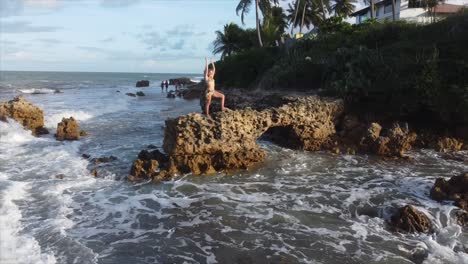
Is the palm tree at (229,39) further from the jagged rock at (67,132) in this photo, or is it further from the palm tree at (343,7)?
the jagged rock at (67,132)

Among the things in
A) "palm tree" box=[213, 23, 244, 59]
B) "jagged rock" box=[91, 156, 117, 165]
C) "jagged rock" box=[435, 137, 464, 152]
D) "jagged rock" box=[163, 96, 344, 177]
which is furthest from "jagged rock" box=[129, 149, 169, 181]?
"palm tree" box=[213, 23, 244, 59]

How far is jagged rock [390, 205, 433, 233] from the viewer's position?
787cm

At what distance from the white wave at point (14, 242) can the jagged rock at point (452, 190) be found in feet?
25.6

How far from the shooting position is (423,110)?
1562 centimetres

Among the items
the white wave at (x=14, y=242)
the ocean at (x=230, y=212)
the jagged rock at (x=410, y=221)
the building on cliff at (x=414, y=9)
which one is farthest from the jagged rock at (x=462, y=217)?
the building on cliff at (x=414, y=9)

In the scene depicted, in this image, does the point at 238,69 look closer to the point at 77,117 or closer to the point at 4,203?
the point at 77,117

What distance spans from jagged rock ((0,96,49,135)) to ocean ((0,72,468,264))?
12.4 ft

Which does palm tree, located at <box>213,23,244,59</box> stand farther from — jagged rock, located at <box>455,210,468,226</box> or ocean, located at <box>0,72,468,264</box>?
jagged rock, located at <box>455,210,468,226</box>

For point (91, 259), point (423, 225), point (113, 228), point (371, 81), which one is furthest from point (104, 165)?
point (371, 81)

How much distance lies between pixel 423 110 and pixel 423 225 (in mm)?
8837

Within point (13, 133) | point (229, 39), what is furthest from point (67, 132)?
point (229, 39)

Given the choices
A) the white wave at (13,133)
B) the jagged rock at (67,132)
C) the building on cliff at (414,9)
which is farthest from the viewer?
the building on cliff at (414,9)

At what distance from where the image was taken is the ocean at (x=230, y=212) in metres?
7.02

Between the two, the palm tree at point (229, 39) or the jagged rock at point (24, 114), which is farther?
the palm tree at point (229, 39)
